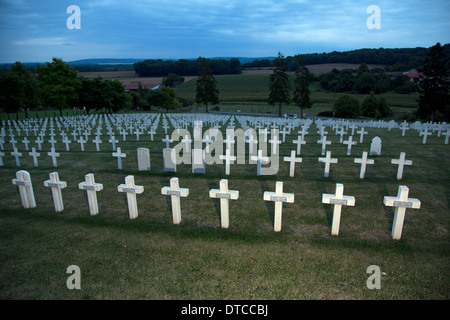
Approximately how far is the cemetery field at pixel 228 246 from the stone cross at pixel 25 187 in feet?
0.67

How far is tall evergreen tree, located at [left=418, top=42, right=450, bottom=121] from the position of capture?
39.7m

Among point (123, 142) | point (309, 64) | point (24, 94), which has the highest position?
point (309, 64)

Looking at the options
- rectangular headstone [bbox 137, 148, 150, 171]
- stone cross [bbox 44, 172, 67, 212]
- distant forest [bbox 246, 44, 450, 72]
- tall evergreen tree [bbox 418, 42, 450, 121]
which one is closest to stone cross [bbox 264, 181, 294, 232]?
stone cross [bbox 44, 172, 67, 212]

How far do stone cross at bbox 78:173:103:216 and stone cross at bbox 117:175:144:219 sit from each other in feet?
1.69

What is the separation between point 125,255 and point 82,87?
1729 inches

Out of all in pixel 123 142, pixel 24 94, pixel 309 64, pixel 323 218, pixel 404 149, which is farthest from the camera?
pixel 309 64

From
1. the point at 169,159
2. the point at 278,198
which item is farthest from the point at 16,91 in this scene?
the point at 278,198

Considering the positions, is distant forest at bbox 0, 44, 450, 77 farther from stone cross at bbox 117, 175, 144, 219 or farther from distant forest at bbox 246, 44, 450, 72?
stone cross at bbox 117, 175, 144, 219

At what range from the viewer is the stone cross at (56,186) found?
20.5ft
